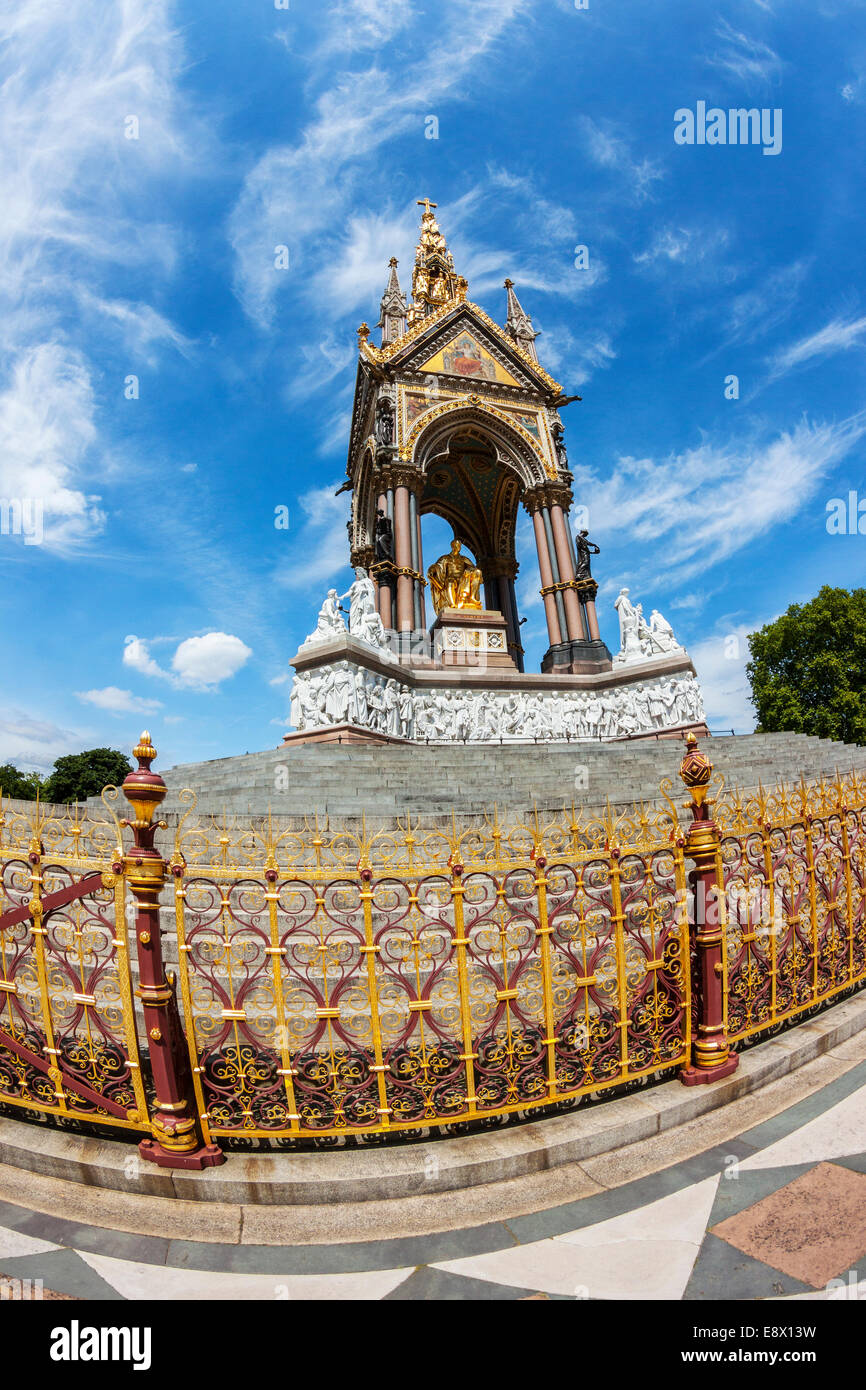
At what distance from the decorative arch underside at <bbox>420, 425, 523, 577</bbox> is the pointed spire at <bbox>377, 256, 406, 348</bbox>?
4.85 m

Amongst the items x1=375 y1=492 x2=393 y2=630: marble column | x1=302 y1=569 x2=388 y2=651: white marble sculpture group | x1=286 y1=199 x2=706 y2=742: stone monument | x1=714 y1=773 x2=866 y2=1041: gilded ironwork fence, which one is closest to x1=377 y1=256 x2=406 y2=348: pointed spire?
x1=286 y1=199 x2=706 y2=742: stone monument

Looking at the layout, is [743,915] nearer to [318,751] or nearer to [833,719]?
[318,751]

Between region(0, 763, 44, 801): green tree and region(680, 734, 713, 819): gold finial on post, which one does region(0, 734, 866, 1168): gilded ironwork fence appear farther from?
region(0, 763, 44, 801): green tree

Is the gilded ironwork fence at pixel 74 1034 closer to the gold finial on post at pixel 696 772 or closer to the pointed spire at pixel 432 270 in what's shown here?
the gold finial on post at pixel 696 772

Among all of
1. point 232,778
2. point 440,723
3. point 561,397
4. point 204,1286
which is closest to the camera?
point 204,1286

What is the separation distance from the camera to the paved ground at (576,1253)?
98.0 inches

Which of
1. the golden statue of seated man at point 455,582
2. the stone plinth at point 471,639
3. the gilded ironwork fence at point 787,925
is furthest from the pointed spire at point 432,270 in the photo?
the gilded ironwork fence at point 787,925

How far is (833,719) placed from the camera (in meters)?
33.3

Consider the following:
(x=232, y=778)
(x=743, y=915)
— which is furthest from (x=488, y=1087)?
(x=232, y=778)

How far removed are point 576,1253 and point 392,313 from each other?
28.3 m

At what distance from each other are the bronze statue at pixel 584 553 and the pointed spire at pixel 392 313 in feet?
33.9

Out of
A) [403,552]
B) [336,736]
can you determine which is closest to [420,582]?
[403,552]

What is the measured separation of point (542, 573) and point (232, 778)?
15034mm

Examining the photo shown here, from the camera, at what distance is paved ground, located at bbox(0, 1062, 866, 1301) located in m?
2.49
